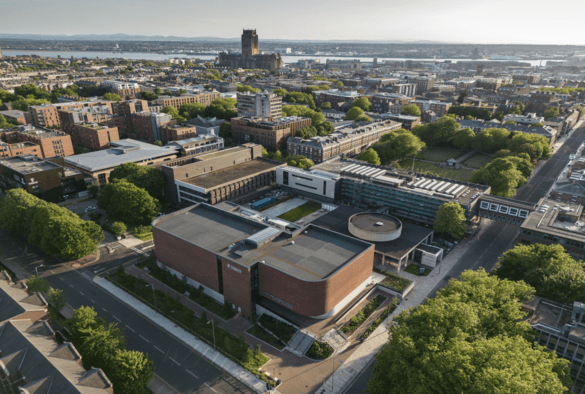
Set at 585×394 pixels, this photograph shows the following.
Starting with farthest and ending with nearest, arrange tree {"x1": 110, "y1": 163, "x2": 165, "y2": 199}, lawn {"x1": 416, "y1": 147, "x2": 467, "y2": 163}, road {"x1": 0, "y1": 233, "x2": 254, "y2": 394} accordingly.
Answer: lawn {"x1": 416, "y1": 147, "x2": 467, "y2": 163} → tree {"x1": 110, "y1": 163, "x2": 165, "y2": 199} → road {"x1": 0, "y1": 233, "x2": 254, "y2": 394}

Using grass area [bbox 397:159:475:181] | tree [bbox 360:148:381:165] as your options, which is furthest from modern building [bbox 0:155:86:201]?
grass area [bbox 397:159:475:181]

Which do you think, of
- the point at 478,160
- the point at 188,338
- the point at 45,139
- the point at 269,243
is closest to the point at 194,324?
the point at 188,338

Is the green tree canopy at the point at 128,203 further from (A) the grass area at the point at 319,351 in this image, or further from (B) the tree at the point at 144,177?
(A) the grass area at the point at 319,351

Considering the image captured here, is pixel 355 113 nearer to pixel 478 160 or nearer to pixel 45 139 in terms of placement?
pixel 478 160

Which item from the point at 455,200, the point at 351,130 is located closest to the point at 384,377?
the point at 455,200

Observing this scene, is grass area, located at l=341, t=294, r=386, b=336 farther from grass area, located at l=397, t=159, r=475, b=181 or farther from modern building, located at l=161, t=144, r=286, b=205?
grass area, located at l=397, t=159, r=475, b=181

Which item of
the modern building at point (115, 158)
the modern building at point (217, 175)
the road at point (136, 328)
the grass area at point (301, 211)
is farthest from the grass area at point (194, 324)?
the modern building at point (115, 158)

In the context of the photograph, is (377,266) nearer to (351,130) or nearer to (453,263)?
(453,263)
